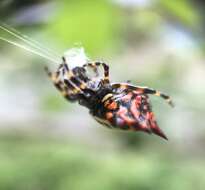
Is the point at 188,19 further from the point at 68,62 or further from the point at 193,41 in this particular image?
the point at 68,62

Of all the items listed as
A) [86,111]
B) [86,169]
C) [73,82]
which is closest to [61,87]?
[73,82]

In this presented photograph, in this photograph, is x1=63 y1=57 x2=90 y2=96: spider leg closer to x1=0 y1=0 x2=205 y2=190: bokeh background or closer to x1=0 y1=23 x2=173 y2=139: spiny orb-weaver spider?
x1=0 y1=23 x2=173 y2=139: spiny orb-weaver spider

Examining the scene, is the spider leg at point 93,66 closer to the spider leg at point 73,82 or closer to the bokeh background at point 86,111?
the spider leg at point 73,82

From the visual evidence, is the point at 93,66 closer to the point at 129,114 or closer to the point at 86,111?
the point at 129,114

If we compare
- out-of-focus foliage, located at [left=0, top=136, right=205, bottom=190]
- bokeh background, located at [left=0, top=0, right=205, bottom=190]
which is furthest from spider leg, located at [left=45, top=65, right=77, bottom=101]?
out-of-focus foliage, located at [left=0, top=136, right=205, bottom=190]

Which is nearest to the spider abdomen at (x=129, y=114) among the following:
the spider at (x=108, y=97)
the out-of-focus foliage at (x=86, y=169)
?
the spider at (x=108, y=97)
